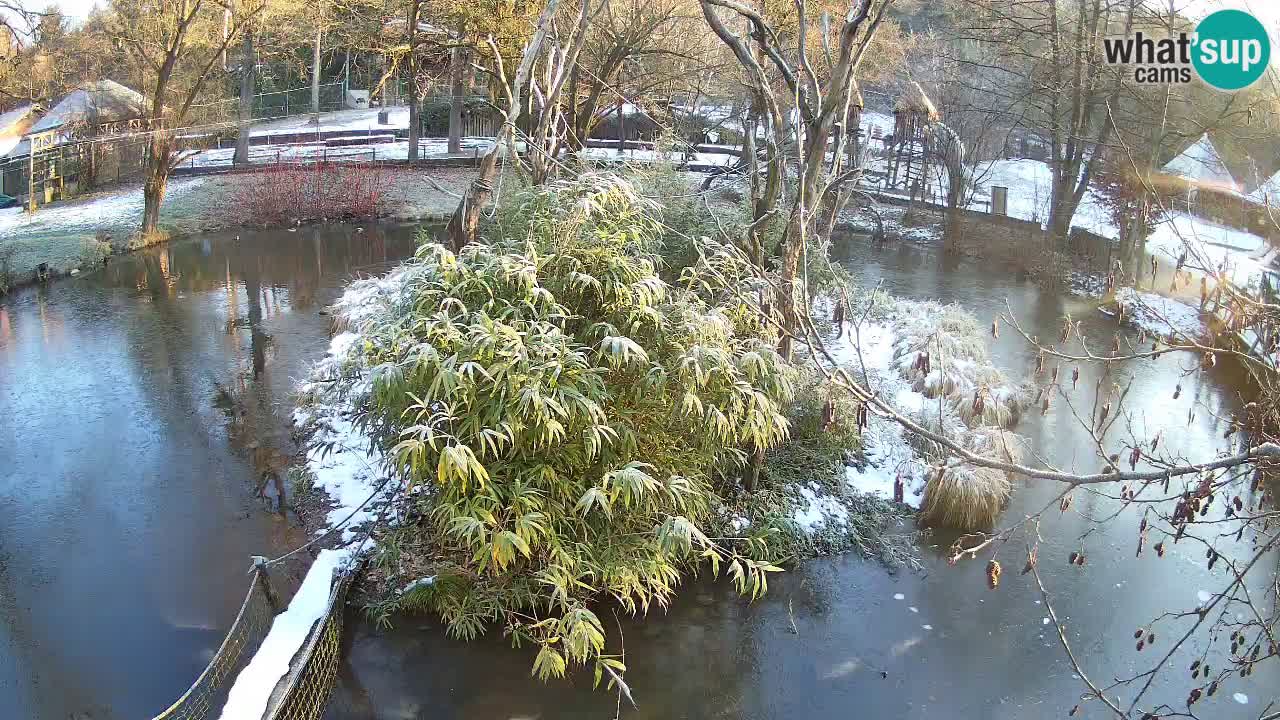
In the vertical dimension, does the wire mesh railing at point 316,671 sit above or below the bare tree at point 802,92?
below

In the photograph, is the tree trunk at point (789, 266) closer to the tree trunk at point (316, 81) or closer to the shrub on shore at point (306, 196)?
the shrub on shore at point (306, 196)

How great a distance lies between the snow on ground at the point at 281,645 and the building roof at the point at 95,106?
62.1ft

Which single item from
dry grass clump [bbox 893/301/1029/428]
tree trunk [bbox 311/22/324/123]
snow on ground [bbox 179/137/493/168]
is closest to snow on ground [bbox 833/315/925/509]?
dry grass clump [bbox 893/301/1029/428]

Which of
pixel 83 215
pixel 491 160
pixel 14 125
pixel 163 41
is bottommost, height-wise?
pixel 83 215

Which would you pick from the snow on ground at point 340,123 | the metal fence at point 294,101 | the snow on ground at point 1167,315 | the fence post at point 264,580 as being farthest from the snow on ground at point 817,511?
the metal fence at point 294,101

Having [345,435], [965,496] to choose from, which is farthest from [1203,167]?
[345,435]

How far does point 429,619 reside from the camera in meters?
6.78

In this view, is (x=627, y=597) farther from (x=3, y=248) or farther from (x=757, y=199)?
(x=3, y=248)

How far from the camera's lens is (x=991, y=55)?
69.6 ft

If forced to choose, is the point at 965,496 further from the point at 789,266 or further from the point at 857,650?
the point at 789,266

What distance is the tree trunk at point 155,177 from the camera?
16406 mm

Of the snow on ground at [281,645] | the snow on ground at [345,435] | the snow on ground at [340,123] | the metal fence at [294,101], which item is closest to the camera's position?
the snow on ground at [281,645]

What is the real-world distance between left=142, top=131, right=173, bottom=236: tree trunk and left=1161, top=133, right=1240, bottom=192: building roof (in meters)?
15.7

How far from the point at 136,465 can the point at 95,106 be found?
17.1m
